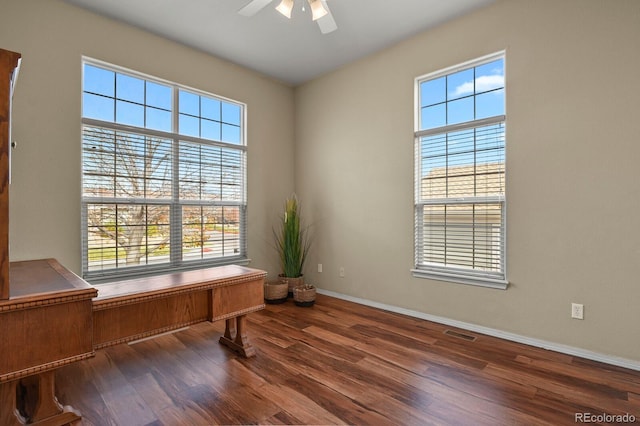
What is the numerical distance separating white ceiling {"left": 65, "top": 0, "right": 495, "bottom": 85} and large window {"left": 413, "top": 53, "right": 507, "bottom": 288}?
1.91ft

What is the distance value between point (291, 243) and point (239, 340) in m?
1.73

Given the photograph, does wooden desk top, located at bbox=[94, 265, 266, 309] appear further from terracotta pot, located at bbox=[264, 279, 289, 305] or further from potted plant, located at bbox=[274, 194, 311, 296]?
potted plant, located at bbox=[274, 194, 311, 296]

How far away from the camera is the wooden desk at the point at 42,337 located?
1.34 meters

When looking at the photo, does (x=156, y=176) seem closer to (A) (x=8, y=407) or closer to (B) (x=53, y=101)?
(B) (x=53, y=101)

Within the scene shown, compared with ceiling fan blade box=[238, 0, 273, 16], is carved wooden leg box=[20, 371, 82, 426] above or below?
below

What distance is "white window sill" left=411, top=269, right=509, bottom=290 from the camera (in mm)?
2851

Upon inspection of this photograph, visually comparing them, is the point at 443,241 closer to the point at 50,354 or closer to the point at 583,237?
the point at 583,237

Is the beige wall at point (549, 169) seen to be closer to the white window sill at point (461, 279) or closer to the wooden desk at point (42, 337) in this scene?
the white window sill at point (461, 279)

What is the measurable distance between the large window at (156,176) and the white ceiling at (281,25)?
0.55 metres

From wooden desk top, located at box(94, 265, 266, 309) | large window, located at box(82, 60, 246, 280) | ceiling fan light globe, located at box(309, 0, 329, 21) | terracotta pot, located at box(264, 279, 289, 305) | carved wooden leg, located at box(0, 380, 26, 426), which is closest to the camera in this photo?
carved wooden leg, located at box(0, 380, 26, 426)

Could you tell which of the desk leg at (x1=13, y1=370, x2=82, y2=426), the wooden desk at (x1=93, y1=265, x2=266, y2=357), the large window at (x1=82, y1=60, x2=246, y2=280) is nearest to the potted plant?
the large window at (x1=82, y1=60, x2=246, y2=280)

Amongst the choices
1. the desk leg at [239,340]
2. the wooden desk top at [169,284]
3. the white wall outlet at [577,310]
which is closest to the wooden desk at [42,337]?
the wooden desk top at [169,284]

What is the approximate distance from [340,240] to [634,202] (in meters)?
2.76

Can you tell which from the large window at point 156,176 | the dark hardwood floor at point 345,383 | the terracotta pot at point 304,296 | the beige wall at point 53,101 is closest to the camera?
the dark hardwood floor at point 345,383
